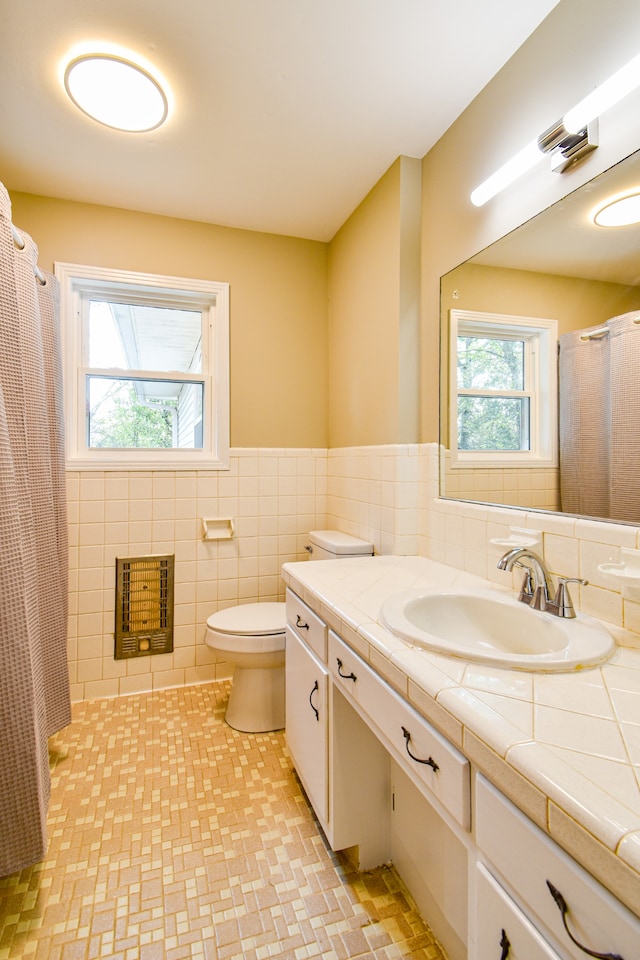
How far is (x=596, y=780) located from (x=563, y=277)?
44.6 inches

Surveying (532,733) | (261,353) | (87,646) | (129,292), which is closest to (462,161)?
(261,353)

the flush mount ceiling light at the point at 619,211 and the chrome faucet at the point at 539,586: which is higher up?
the flush mount ceiling light at the point at 619,211

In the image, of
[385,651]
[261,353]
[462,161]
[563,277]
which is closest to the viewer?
[385,651]

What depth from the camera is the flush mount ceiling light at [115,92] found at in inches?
55.4

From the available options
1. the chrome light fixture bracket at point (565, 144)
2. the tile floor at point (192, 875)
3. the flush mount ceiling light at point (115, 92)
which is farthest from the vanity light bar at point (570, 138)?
the tile floor at point (192, 875)

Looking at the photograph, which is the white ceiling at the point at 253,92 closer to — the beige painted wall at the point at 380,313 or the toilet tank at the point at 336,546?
the beige painted wall at the point at 380,313

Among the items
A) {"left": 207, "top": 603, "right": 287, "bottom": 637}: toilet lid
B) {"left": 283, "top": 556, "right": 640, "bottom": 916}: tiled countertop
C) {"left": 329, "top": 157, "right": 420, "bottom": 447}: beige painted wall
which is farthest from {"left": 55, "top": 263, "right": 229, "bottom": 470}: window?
{"left": 283, "top": 556, "right": 640, "bottom": 916}: tiled countertop

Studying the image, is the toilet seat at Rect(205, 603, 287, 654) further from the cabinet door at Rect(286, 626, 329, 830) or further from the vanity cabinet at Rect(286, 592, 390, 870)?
the vanity cabinet at Rect(286, 592, 390, 870)

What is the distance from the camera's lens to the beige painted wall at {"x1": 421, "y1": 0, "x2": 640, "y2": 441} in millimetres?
1059

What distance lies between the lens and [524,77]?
4.37ft

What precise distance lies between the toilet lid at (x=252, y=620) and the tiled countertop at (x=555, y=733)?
0.92 m

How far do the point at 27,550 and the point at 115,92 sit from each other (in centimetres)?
154

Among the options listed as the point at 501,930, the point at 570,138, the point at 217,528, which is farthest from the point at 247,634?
the point at 570,138

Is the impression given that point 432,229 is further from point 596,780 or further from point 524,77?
point 596,780
